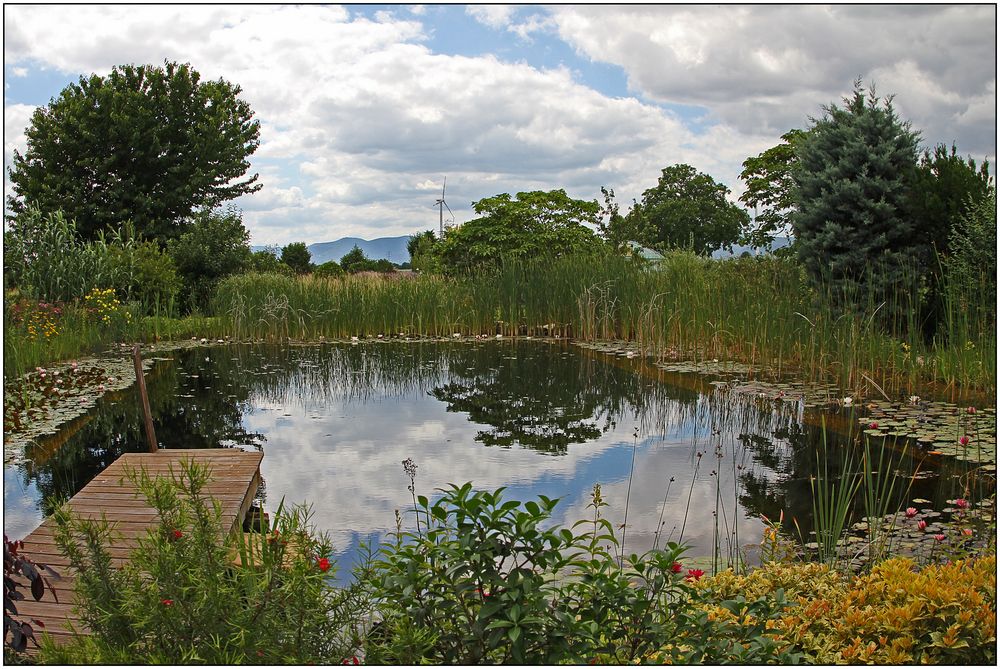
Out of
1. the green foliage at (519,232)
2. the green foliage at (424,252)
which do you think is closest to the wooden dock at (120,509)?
the green foliage at (519,232)

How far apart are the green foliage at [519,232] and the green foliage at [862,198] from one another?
23.8 ft

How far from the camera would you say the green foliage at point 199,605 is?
1.97m

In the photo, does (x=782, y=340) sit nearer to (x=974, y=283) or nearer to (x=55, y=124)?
(x=974, y=283)

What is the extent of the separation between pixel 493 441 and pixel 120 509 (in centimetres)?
276

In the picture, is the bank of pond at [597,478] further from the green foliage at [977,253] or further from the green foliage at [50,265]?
the green foliage at [50,265]

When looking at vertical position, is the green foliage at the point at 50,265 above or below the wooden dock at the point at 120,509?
above

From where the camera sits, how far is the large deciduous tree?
19344 millimetres

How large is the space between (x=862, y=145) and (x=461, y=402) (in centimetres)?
487

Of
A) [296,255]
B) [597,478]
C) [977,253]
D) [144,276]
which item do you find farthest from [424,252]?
[597,478]

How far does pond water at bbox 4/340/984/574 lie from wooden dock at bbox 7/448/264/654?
0.24m

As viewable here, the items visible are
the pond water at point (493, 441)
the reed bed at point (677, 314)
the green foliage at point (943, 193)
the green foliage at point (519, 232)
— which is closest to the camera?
→ the pond water at point (493, 441)

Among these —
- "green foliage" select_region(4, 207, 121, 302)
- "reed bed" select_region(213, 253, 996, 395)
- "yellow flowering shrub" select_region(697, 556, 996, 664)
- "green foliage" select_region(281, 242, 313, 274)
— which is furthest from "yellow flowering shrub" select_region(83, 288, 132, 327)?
"green foliage" select_region(281, 242, 313, 274)

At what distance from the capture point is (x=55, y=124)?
64.0ft

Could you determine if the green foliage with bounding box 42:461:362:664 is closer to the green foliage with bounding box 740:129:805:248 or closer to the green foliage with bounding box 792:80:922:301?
the green foliage with bounding box 792:80:922:301
